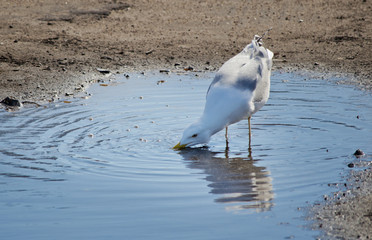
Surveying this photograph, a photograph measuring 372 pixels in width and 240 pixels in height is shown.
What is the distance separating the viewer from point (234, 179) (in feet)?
18.6

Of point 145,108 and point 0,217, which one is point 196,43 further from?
point 0,217

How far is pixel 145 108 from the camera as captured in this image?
8258mm

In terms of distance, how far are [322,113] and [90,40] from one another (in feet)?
19.8

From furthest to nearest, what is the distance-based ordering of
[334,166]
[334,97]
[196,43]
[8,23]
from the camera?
1. [8,23]
2. [196,43]
3. [334,97]
4. [334,166]

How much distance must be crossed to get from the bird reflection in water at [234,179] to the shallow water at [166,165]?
11 mm

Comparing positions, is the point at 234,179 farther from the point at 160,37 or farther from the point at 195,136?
the point at 160,37

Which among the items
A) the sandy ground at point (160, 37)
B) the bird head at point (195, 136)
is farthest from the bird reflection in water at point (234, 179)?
the sandy ground at point (160, 37)

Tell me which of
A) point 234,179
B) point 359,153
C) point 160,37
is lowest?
point 234,179

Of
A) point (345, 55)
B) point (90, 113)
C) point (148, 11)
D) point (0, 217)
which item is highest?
point (148, 11)

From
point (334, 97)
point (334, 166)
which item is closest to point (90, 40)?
point (334, 97)

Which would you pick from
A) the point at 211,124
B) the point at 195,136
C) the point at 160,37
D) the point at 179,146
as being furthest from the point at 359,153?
the point at 160,37

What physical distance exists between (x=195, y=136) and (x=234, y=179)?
92 cm

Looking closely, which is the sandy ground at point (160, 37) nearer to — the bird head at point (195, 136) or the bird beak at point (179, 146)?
the bird beak at point (179, 146)

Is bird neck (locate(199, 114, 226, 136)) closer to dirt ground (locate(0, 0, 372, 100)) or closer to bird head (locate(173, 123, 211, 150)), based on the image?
bird head (locate(173, 123, 211, 150))
